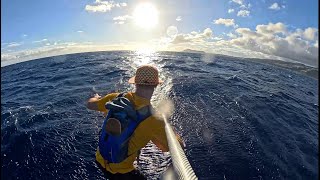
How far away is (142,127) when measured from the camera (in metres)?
4.71

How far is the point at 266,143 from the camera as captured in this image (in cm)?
1043

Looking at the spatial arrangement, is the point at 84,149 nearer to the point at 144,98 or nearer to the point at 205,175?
the point at 205,175

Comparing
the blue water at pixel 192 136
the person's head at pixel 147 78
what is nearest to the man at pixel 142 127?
the person's head at pixel 147 78

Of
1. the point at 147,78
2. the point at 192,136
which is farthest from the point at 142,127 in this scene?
the point at 192,136

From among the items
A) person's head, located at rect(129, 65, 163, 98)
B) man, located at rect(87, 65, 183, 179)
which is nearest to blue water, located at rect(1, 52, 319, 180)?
man, located at rect(87, 65, 183, 179)

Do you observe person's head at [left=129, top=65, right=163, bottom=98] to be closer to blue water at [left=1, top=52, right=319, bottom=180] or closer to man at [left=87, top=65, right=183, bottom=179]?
man at [left=87, top=65, right=183, bottom=179]

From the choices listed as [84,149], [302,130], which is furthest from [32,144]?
[302,130]

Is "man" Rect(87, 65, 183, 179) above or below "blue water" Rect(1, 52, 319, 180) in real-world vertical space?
above

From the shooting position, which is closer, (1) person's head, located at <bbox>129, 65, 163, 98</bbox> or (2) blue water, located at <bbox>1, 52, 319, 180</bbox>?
(1) person's head, located at <bbox>129, 65, 163, 98</bbox>

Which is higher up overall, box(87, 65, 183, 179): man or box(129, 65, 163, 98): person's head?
box(129, 65, 163, 98): person's head

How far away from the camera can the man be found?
14.5ft

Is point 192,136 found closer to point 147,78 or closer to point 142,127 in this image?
point 142,127

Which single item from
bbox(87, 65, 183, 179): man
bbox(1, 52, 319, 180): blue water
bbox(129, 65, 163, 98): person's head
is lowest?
bbox(1, 52, 319, 180): blue water

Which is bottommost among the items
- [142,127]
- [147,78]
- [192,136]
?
[192,136]
